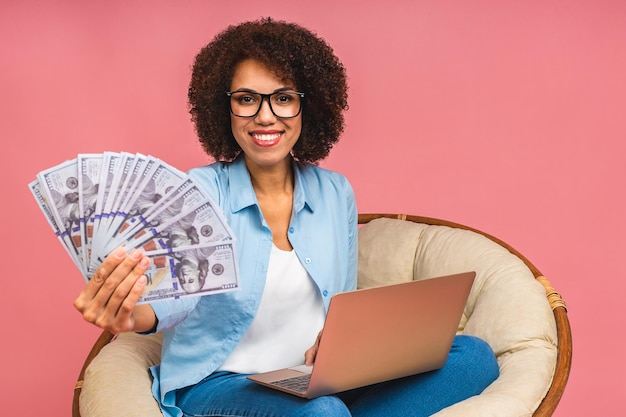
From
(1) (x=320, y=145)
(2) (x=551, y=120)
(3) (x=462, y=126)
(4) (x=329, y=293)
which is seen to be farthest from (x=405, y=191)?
(4) (x=329, y=293)

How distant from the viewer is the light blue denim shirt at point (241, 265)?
2.38 metres

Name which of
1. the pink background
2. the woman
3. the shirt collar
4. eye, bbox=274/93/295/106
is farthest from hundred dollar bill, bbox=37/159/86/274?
the pink background

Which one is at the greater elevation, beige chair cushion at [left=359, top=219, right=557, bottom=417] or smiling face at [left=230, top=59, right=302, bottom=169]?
smiling face at [left=230, top=59, right=302, bottom=169]

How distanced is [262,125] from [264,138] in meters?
0.04

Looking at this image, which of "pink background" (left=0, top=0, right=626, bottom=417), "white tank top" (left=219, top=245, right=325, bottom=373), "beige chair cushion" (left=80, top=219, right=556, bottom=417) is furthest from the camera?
"pink background" (left=0, top=0, right=626, bottom=417)

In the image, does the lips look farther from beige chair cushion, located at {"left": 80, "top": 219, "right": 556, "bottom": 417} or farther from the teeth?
beige chair cushion, located at {"left": 80, "top": 219, "right": 556, "bottom": 417}

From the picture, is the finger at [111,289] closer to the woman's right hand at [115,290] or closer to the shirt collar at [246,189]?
the woman's right hand at [115,290]

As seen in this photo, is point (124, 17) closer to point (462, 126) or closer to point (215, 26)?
point (215, 26)

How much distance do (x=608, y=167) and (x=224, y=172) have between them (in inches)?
69.1

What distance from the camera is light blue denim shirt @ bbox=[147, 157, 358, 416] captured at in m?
2.38

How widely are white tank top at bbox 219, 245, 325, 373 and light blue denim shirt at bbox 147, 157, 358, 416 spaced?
0.10 feet

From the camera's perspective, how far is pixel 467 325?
2783 mm

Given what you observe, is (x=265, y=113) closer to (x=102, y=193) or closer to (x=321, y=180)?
(x=321, y=180)

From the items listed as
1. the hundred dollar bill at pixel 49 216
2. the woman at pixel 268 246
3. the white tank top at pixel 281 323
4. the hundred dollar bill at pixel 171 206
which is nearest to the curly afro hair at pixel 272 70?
the woman at pixel 268 246
